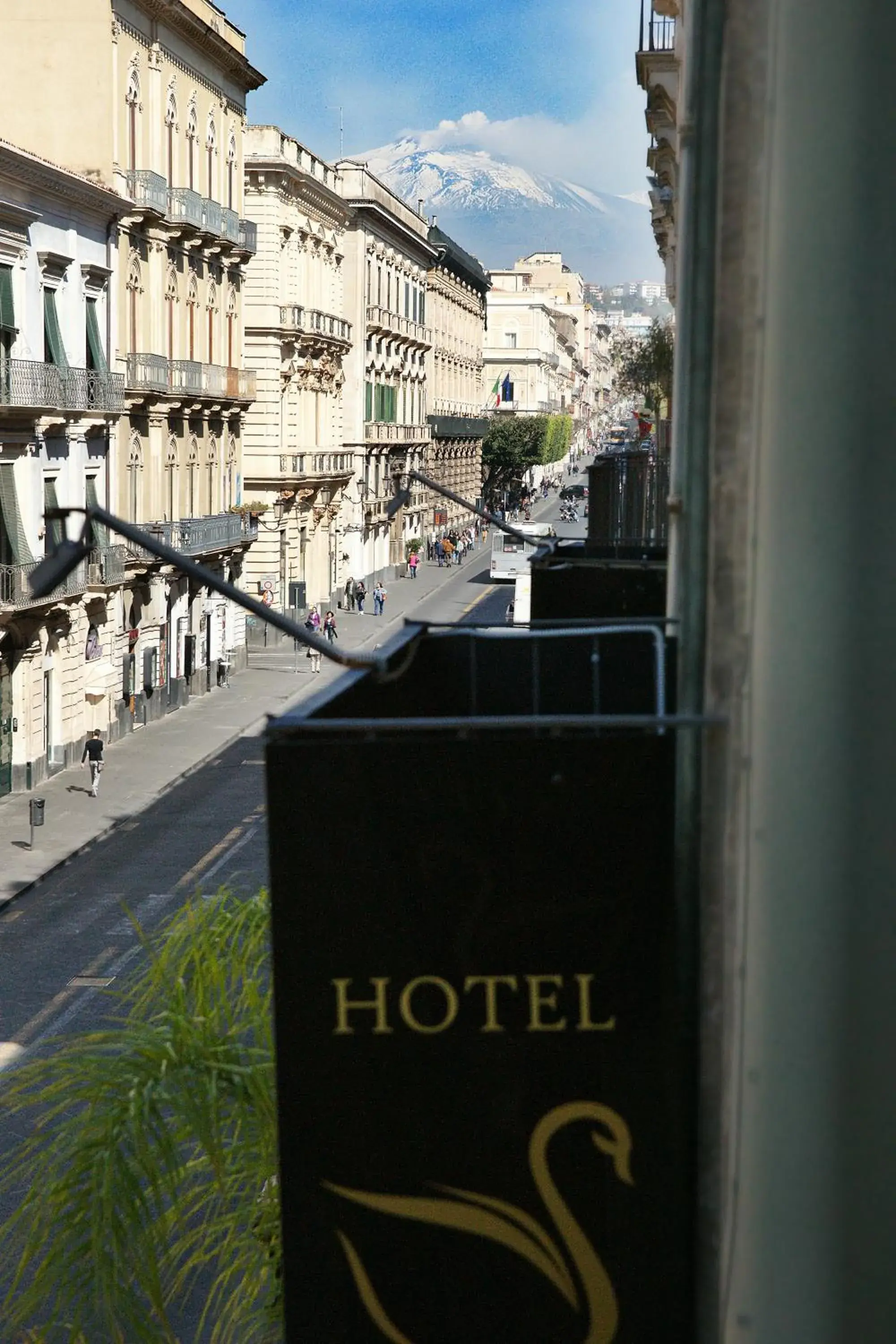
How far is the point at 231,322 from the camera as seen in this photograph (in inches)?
1845

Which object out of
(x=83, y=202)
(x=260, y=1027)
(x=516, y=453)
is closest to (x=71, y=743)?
(x=83, y=202)

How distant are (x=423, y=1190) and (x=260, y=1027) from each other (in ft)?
11.6

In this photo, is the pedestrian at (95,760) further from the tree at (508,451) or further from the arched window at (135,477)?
the tree at (508,451)

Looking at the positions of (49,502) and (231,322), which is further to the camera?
(231,322)

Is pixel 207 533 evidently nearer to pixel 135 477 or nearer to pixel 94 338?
pixel 135 477

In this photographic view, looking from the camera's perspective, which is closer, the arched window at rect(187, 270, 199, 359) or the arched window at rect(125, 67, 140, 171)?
the arched window at rect(125, 67, 140, 171)

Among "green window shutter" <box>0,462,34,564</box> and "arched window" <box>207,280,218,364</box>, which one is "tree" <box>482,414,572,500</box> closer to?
"arched window" <box>207,280,218,364</box>

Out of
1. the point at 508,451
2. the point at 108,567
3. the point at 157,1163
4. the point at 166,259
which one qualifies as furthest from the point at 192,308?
the point at 508,451

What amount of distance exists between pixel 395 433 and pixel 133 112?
35908 mm

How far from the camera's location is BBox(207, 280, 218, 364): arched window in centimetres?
4416

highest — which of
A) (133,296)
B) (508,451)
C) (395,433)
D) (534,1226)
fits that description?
(133,296)

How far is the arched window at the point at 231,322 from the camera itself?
152 ft

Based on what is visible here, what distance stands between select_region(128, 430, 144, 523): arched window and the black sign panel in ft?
109

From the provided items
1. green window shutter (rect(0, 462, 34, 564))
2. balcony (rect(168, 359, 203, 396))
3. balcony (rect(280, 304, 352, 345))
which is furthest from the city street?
balcony (rect(280, 304, 352, 345))
